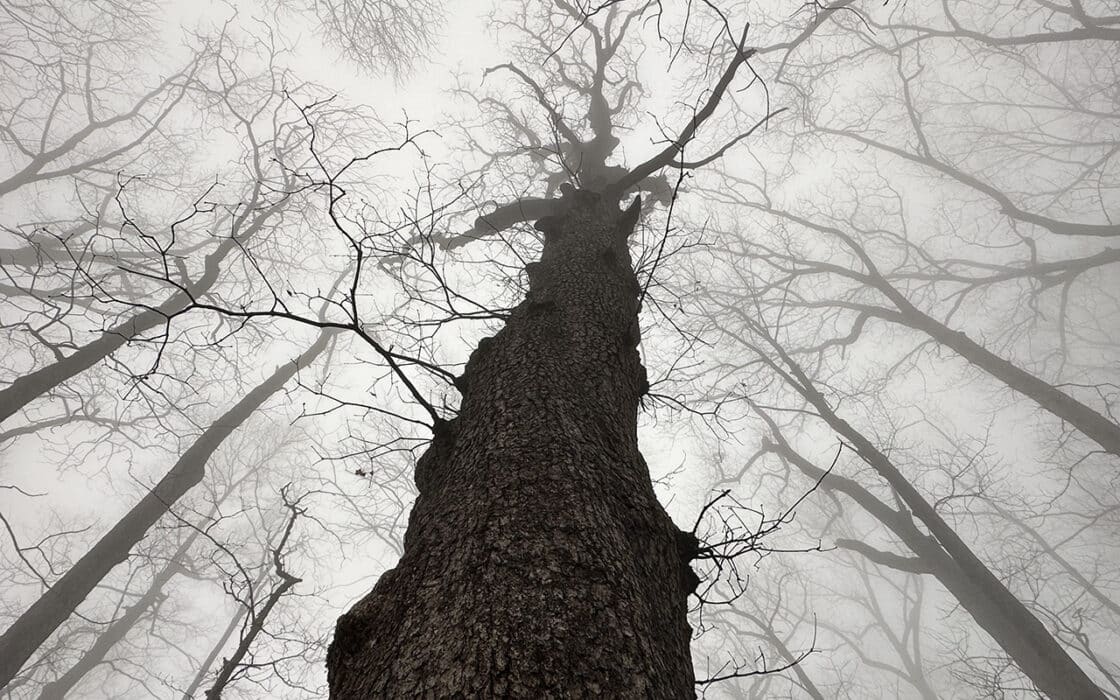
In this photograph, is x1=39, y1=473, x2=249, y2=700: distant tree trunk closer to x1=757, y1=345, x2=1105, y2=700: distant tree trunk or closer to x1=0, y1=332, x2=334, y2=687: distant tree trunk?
x1=0, y1=332, x2=334, y2=687: distant tree trunk

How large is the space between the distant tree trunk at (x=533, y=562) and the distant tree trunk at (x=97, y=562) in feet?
9.10

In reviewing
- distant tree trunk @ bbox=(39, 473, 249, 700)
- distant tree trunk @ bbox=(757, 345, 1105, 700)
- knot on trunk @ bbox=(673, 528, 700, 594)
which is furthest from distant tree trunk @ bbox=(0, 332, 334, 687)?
distant tree trunk @ bbox=(757, 345, 1105, 700)

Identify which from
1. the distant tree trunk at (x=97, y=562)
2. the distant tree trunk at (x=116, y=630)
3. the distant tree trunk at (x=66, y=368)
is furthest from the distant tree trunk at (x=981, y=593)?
the distant tree trunk at (x=116, y=630)

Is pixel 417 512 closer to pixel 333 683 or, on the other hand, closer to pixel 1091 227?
pixel 333 683

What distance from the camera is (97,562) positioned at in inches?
233

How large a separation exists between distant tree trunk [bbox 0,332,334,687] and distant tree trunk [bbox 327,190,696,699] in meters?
2.77

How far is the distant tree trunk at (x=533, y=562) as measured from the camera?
0.95 metres

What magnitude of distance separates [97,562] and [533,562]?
7552mm

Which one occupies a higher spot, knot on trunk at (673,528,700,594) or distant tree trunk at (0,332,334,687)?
distant tree trunk at (0,332,334,687)

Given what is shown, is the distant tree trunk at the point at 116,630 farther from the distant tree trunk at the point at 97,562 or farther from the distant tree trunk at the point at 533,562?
the distant tree trunk at the point at 533,562

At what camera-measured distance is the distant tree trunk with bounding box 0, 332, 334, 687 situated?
523 centimetres

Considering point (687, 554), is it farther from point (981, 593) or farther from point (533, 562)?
point (981, 593)

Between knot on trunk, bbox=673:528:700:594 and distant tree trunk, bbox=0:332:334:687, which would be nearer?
knot on trunk, bbox=673:528:700:594

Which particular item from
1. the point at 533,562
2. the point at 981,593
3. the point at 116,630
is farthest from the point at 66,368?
the point at 981,593
